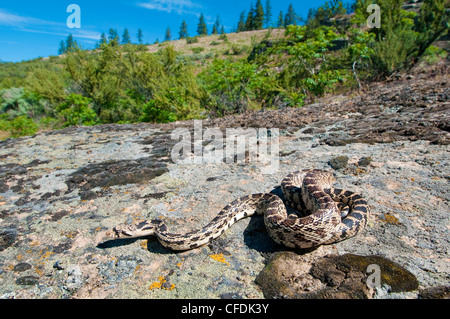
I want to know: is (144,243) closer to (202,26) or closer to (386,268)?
(386,268)

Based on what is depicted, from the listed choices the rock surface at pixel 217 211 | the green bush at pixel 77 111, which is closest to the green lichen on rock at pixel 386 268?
the rock surface at pixel 217 211

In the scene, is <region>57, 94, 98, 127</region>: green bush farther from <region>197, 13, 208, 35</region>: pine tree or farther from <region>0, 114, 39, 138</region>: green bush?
<region>197, 13, 208, 35</region>: pine tree

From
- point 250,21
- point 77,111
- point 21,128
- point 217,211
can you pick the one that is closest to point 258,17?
point 250,21

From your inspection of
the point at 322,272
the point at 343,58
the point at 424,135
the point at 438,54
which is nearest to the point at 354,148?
the point at 424,135

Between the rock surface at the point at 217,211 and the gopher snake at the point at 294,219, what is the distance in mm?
104

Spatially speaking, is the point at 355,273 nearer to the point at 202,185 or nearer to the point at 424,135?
the point at 202,185

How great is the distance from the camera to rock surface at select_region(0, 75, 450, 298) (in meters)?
2.14

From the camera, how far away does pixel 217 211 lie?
11.1 ft

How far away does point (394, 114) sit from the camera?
5.87 metres

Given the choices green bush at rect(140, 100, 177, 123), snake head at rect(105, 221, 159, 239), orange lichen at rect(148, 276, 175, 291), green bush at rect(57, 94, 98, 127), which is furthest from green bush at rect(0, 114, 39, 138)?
orange lichen at rect(148, 276, 175, 291)

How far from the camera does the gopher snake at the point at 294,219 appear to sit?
2508mm

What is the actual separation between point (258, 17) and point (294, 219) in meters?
92.6

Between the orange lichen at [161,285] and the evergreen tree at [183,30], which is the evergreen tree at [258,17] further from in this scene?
the orange lichen at [161,285]
